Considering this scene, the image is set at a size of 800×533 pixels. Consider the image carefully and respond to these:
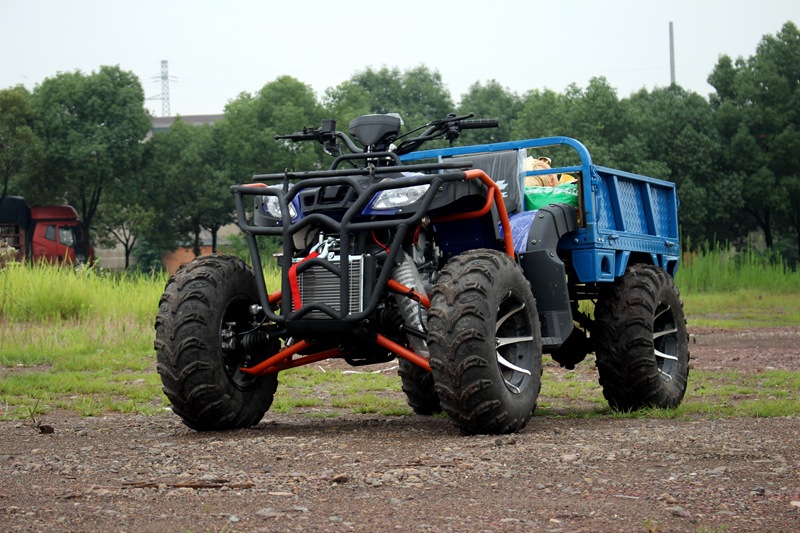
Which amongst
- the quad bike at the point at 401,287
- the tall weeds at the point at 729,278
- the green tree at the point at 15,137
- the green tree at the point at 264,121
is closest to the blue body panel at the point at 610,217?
the quad bike at the point at 401,287

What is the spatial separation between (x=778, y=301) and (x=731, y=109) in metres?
21.4

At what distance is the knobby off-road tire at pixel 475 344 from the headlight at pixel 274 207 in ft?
3.42

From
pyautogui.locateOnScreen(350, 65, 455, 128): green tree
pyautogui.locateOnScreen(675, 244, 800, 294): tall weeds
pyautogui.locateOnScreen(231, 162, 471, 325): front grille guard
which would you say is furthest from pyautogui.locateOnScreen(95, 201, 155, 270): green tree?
pyautogui.locateOnScreen(231, 162, 471, 325): front grille guard

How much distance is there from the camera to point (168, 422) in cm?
875

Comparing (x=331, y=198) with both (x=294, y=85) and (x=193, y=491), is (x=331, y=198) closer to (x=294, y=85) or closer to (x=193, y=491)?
(x=193, y=491)

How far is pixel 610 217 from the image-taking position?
9289mm

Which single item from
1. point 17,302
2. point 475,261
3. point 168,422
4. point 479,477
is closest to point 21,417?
point 168,422

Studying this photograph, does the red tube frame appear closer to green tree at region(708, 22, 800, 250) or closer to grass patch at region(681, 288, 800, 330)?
grass patch at region(681, 288, 800, 330)

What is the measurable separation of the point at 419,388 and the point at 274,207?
241 centimetres

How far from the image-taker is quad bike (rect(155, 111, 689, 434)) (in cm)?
701

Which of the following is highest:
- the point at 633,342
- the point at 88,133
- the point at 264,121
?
the point at 264,121

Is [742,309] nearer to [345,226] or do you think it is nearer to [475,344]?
[475,344]

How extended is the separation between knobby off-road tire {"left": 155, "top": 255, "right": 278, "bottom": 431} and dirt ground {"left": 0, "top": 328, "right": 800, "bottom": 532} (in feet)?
0.62

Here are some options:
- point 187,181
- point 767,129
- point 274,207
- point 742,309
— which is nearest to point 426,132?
point 274,207
